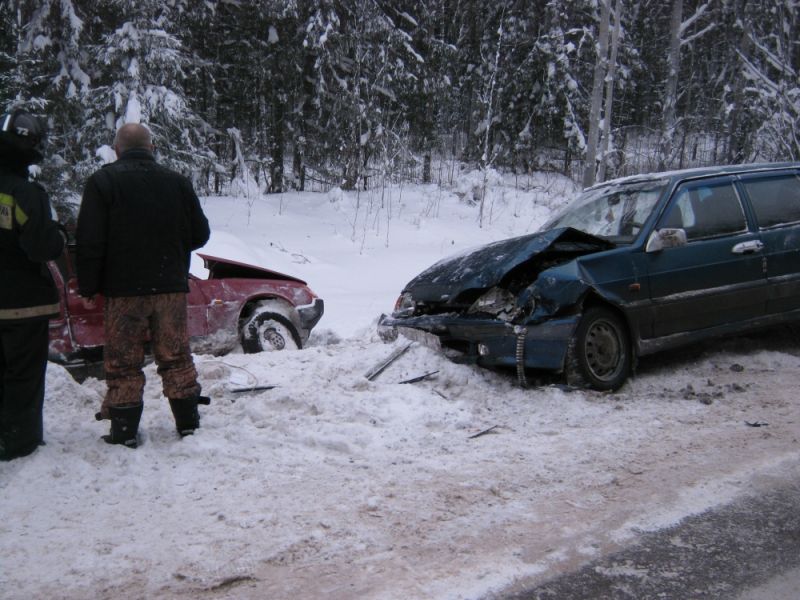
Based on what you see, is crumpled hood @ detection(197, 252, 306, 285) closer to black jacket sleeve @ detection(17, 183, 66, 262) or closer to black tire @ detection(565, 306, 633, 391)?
black jacket sleeve @ detection(17, 183, 66, 262)

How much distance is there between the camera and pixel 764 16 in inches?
953

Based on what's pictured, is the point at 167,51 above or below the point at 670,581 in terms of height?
above

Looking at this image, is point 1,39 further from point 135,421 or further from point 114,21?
point 135,421

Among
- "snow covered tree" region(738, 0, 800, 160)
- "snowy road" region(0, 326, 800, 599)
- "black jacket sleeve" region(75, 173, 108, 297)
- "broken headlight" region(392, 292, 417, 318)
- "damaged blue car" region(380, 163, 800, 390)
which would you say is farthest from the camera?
"snow covered tree" region(738, 0, 800, 160)

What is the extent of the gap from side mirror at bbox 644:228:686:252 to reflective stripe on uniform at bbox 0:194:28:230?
4.64 meters

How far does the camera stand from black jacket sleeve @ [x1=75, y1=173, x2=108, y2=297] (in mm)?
3605

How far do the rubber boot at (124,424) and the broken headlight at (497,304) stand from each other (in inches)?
109

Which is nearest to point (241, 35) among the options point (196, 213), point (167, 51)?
point (167, 51)

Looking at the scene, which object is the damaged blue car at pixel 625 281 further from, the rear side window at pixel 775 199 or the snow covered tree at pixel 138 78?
the snow covered tree at pixel 138 78

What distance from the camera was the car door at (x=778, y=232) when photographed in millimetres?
6004

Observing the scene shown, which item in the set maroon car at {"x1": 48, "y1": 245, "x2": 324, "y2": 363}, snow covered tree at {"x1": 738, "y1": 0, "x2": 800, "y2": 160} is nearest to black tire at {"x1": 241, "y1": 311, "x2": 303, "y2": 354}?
maroon car at {"x1": 48, "y1": 245, "x2": 324, "y2": 363}

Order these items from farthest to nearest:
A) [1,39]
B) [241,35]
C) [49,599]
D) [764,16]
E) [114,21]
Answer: [764,16], [241,35], [114,21], [1,39], [49,599]

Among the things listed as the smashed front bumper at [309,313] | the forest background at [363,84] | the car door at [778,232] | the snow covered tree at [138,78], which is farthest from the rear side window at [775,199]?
the snow covered tree at [138,78]

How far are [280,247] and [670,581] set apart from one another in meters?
11.7
